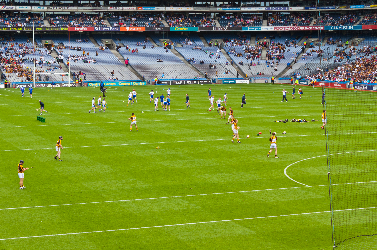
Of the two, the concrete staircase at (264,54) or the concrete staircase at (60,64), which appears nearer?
the concrete staircase at (60,64)

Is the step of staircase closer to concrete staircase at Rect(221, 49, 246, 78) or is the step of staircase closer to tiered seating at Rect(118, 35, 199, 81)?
tiered seating at Rect(118, 35, 199, 81)

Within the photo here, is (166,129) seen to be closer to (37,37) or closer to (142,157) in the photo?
(142,157)

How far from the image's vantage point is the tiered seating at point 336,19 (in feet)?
298

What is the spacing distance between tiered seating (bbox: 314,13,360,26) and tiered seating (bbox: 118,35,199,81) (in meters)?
27.8

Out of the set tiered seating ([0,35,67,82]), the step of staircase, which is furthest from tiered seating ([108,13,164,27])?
tiered seating ([0,35,67,82])

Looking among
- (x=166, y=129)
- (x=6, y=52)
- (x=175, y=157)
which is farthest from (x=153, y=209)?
(x=6, y=52)

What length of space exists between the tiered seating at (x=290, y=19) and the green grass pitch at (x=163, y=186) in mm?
58008

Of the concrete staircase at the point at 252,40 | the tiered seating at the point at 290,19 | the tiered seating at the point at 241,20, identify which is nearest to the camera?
the tiered seating at the point at 290,19

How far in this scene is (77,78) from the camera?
76.2 meters

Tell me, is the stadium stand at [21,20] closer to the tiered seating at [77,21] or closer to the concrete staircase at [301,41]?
the tiered seating at [77,21]

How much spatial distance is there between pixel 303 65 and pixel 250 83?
11277 millimetres

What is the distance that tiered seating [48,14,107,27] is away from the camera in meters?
88.2

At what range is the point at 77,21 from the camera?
89.8 meters

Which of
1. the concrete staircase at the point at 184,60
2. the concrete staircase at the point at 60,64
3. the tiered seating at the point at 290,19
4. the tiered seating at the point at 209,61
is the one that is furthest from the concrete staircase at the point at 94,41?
the tiered seating at the point at 290,19
